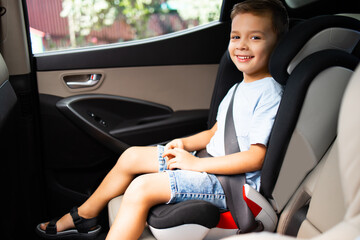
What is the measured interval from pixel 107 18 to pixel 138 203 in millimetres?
2556

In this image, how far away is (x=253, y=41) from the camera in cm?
124

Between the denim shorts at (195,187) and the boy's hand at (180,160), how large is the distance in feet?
0.12

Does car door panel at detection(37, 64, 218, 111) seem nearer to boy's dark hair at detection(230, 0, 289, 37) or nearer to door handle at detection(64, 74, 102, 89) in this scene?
door handle at detection(64, 74, 102, 89)

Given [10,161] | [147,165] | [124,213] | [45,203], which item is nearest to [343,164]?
[124,213]

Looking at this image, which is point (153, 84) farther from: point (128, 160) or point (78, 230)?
point (78, 230)

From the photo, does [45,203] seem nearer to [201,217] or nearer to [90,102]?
[90,102]

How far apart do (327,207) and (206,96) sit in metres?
1.15

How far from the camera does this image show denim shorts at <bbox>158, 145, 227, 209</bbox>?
45.0 inches

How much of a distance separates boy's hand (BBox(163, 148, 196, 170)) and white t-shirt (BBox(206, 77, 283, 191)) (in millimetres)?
149

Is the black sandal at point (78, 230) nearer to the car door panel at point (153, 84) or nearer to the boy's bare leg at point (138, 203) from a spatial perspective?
the boy's bare leg at point (138, 203)

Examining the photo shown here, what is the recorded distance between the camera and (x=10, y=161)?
1.38 meters

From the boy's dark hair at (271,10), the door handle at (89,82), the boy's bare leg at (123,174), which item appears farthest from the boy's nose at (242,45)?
the door handle at (89,82)

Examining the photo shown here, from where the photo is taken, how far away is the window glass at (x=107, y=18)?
8.53 ft

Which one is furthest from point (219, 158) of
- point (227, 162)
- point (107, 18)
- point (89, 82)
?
point (107, 18)
